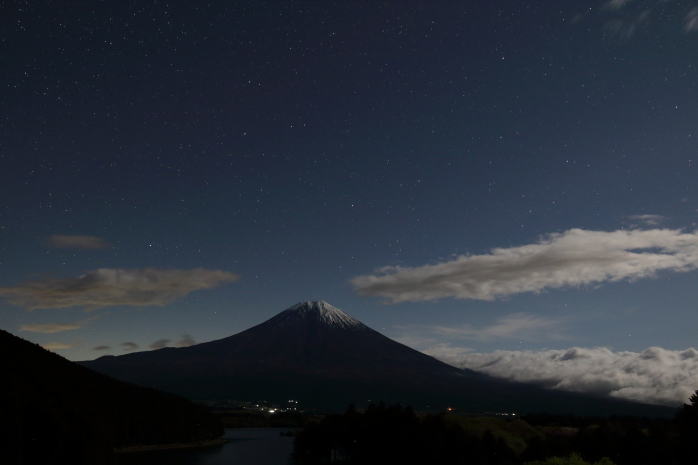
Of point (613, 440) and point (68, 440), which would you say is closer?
point (68, 440)

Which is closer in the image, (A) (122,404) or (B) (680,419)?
(B) (680,419)

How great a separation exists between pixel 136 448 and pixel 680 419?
145 m

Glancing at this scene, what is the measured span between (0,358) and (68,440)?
114m

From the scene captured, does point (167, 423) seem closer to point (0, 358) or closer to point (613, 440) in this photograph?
point (0, 358)

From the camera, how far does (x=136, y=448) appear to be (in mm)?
175750

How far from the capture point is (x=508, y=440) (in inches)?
5546

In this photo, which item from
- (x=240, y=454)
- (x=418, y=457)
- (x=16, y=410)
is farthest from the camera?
(x=240, y=454)

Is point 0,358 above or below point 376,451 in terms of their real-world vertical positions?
above

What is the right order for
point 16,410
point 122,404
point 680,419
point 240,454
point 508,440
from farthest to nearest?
point 122,404, point 240,454, point 508,440, point 16,410, point 680,419

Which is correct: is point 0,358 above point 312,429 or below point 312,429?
above

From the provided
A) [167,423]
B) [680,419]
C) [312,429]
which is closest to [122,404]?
[167,423]

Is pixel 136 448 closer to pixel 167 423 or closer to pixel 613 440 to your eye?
pixel 167 423

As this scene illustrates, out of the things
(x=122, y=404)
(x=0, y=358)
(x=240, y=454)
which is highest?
(x=0, y=358)

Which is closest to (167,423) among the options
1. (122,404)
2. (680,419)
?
(122,404)
